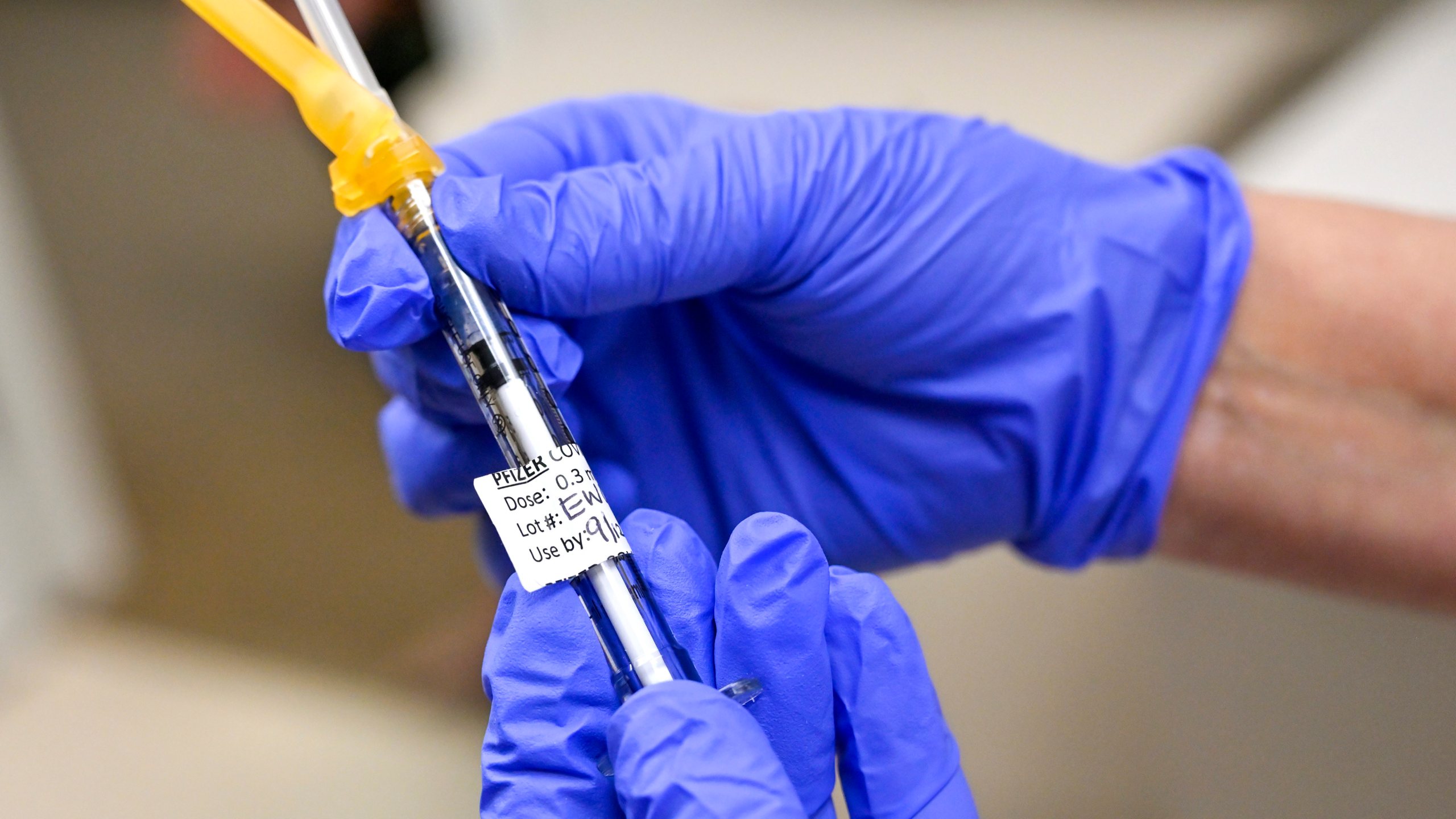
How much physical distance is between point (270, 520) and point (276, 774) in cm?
64

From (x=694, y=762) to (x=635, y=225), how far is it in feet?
1.13

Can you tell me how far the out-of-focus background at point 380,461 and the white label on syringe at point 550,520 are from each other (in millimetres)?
633

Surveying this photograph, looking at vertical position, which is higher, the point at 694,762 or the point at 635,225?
the point at 635,225

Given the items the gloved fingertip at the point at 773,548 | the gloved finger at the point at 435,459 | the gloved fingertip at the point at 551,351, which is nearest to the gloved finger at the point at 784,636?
the gloved fingertip at the point at 773,548

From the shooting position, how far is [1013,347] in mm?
803

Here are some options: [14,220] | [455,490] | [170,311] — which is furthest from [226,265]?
[455,490]

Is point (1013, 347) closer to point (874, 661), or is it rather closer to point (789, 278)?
point (789, 278)

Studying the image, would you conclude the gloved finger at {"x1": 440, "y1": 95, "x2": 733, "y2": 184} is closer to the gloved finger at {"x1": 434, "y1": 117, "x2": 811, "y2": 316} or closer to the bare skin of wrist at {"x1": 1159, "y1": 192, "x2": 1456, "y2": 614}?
the gloved finger at {"x1": 434, "y1": 117, "x2": 811, "y2": 316}

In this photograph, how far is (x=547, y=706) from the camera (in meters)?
0.57

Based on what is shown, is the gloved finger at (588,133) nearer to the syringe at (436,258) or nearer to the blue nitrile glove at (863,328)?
the blue nitrile glove at (863,328)

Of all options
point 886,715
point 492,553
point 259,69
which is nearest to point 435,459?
point 492,553

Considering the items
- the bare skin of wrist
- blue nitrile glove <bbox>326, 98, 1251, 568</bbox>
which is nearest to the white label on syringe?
blue nitrile glove <bbox>326, 98, 1251, 568</bbox>

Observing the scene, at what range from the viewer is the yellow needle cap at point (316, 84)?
57cm

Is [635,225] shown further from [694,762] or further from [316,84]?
[694,762]
